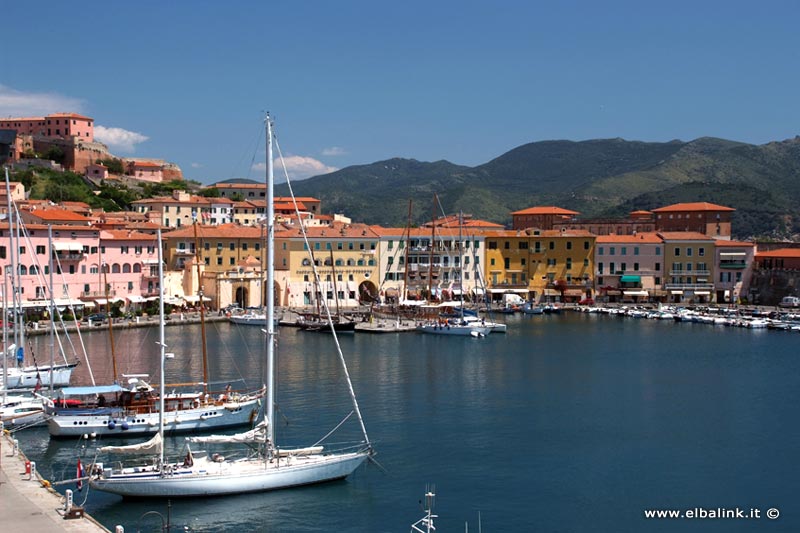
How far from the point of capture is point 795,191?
182 metres

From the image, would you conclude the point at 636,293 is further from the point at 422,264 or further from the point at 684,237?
the point at 422,264

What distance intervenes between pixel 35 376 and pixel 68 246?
25058mm

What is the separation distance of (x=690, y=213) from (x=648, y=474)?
6233cm

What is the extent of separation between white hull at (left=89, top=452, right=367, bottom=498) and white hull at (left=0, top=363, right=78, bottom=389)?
13.6m

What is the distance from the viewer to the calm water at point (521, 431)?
825 inches

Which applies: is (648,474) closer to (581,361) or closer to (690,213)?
(581,361)

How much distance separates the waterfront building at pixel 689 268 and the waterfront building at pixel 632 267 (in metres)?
0.70

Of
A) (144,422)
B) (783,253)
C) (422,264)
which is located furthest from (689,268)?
(144,422)

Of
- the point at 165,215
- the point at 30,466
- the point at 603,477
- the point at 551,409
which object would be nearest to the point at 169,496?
the point at 30,466

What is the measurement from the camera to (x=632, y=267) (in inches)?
2906

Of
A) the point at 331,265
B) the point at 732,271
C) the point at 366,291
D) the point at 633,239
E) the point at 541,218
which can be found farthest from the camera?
the point at 541,218

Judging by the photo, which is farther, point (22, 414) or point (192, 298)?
point (192, 298)

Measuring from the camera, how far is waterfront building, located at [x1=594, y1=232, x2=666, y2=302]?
7338cm

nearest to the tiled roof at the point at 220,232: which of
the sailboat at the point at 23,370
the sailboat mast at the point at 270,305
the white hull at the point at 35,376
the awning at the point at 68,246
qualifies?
the awning at the point at 68,246
